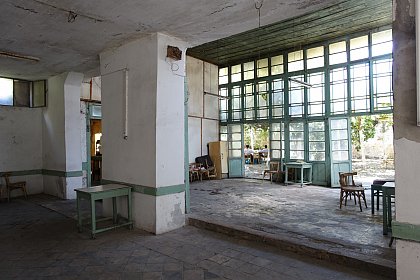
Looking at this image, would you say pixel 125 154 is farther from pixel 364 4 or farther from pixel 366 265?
pixel 364 4

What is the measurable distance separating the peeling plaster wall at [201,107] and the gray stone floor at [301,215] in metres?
3.19

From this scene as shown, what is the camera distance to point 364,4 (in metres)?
7.24

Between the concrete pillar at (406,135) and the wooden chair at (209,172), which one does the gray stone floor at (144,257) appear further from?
the wooden chair at (209,172)

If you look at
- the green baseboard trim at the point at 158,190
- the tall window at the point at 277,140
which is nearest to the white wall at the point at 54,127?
the green baseboard trim at the point at 158,190

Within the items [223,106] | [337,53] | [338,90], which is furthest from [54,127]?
[337,53]

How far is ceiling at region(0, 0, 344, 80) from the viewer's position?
3666mm

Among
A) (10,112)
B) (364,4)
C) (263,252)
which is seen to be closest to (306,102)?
(364,4)

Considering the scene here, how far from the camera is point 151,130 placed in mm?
4664

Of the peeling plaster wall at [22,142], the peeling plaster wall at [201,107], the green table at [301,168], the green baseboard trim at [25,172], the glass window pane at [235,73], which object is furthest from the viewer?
A: the glass window pane at [235,73]

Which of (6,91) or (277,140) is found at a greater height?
(6,91)

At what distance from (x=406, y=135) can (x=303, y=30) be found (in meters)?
7.54

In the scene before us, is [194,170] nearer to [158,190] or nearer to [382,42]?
[158,190]

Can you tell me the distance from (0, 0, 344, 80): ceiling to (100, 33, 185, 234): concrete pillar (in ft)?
1.34

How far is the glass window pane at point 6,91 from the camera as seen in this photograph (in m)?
7.76
